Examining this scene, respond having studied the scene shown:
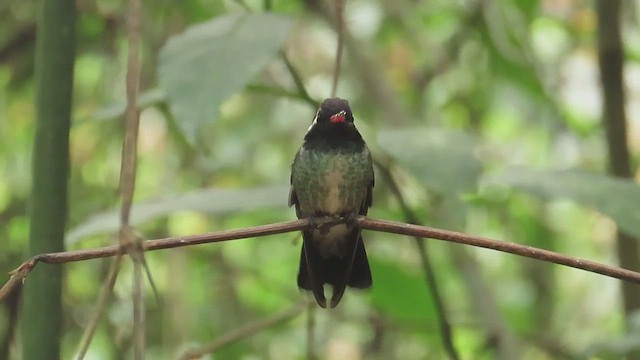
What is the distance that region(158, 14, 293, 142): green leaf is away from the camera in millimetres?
1262

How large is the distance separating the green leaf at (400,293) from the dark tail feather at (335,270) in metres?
0.50

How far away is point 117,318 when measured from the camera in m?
2.22

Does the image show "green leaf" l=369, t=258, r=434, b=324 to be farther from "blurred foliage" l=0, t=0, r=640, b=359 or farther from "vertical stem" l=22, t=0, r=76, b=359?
"vertical stem" l=22, t=0, r=76, b=359

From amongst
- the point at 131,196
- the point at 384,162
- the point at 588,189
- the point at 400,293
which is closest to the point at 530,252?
the point at 131,196

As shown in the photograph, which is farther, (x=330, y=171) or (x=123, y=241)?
(x=330, y=171)

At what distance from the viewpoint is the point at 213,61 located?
4.34 ft

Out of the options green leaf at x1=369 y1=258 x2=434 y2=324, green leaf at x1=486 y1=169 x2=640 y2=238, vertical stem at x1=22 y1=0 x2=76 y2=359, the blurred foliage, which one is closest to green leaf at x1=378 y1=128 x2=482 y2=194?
the blurred foliage

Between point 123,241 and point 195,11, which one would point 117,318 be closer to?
point 195,11

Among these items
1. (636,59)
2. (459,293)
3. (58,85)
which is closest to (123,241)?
(58,85)

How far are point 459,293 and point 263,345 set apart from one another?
1.06 metres

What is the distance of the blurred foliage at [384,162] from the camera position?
5.98 ft

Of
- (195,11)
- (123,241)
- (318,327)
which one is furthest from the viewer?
(318,327)

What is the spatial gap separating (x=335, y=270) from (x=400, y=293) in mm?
515

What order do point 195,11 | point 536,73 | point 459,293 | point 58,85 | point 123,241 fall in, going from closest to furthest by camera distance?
point 123,241 → point 58,85 → point 536,73 → point 195,11 → point 459,293
